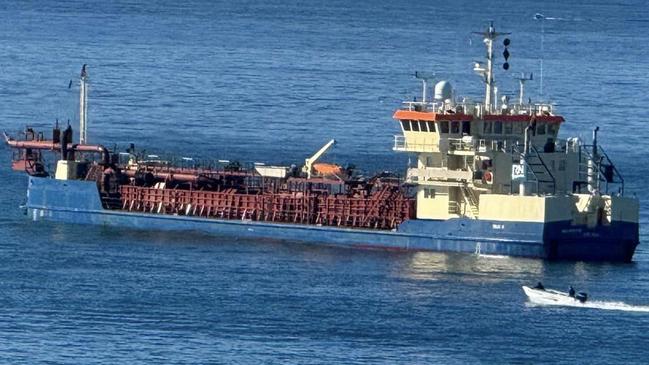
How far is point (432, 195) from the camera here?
92.7 metres

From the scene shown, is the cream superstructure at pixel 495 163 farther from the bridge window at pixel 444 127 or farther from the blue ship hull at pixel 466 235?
the blue ship hull at pixel 466 235

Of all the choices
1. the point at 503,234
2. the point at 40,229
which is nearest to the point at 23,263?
the point at 40,229

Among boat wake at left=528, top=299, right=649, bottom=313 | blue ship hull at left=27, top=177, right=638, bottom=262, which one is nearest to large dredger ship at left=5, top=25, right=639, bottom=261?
blue ship hull at left=27, top=177, right=638, bottom=262

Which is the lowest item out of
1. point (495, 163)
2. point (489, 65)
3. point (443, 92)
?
point (495, 163)

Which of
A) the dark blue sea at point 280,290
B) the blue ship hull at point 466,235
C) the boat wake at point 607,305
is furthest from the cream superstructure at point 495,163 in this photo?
the boat wake at point 607,305

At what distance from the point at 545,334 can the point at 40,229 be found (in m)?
28.3

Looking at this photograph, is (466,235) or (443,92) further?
(443,92)

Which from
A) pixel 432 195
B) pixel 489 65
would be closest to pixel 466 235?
pixel 432 195

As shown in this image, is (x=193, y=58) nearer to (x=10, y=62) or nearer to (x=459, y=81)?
(x=10, y=62)

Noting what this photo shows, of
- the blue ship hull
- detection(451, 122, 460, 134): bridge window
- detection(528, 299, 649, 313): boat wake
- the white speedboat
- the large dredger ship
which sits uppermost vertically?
detection(451, 122, 460, 134): bridge window

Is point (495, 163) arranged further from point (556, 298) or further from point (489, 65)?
point (556, 298)

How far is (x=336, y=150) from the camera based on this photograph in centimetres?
12206

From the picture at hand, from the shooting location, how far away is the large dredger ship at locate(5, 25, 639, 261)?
297 ft

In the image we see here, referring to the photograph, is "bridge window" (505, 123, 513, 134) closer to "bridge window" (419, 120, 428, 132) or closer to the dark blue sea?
"bridge window" (419, 120, 428, 132)
